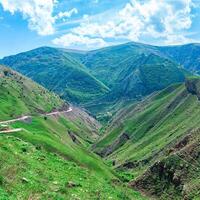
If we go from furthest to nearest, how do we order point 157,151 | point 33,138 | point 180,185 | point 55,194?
1. point 157,151
2. point 33,138
3. point 180,185
4. point 55,194

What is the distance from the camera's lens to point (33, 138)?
10862 centimetres

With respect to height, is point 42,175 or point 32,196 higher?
point 32,196

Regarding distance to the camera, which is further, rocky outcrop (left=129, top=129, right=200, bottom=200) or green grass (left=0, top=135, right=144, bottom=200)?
rocky outcrop (left=129, top=129, right=200, bottom=200)

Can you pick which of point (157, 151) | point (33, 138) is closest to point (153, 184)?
point (33, 138)

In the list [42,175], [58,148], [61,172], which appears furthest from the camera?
[58,148]

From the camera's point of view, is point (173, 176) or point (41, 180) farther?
point (173, 176)

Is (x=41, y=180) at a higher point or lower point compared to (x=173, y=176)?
higher

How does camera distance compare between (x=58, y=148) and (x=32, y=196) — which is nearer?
(x=32, y=196)

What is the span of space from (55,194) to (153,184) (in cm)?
3497

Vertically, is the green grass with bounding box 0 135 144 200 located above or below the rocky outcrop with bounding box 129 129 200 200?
above

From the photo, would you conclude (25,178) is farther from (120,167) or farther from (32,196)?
(120,167)

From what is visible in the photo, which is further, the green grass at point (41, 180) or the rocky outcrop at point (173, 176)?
the rocky outcrop at point (173, 176)

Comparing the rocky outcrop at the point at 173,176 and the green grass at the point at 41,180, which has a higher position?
the green grass at the point at 41,180

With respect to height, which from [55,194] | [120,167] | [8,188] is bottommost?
[120,167]
